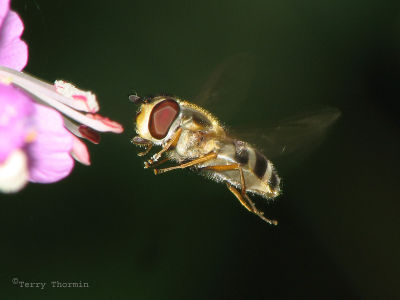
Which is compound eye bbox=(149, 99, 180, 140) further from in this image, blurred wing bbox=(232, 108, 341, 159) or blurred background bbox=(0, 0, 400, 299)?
blurred background bbox=(0, 0, 400, 299)

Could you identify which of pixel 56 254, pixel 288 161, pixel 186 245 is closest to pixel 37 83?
pixel 288 161

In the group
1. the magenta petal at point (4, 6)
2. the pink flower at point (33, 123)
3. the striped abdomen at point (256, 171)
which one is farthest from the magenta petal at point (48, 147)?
the striped abdomen at point (256, 171)

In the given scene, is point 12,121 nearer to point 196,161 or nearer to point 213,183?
point 196,161

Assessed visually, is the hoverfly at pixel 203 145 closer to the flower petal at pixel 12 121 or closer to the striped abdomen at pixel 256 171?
the striped abdomen at pixel 256 171

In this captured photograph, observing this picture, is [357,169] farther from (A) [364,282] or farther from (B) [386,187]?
(A) [364,282]

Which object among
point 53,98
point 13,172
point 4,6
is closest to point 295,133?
point 53,98

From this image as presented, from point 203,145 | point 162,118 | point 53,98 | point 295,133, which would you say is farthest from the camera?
point 295,133
